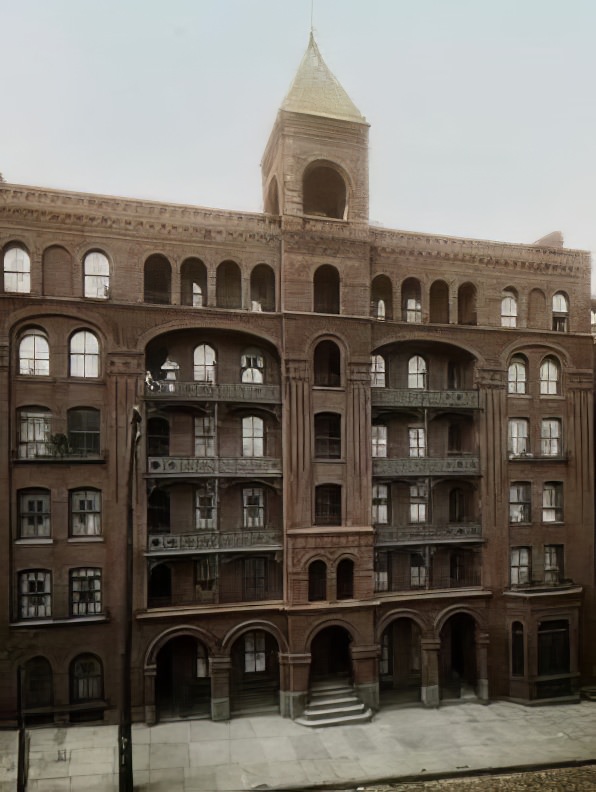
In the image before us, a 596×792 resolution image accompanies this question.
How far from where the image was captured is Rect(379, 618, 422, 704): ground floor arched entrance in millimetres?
29500

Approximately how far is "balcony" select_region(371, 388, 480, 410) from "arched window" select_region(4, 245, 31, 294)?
15.9m

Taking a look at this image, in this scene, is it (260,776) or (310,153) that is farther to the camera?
(310,153)

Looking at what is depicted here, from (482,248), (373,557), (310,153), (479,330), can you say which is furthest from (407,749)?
(310,153)

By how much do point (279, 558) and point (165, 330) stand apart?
36.6 ft

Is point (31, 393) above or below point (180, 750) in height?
above

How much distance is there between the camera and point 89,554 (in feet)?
83.6

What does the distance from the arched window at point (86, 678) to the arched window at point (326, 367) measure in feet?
50.6

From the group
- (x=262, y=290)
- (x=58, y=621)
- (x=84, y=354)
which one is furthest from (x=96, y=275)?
(x=58, y=621)

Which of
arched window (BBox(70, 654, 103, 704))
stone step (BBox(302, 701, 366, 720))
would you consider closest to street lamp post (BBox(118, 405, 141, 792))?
arched window (BBox(70, 654, 103, 704))

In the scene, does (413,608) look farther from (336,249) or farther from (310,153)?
(310,153)

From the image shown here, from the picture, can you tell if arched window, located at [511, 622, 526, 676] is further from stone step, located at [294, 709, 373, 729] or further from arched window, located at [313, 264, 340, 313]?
arched window, located at [313, 264, 340, 313]

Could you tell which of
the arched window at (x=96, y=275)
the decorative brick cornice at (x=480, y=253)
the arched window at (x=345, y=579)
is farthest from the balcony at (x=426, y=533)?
the arched window at (x=96, y=275)

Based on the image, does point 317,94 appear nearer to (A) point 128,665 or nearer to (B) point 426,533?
(B) point 426,533

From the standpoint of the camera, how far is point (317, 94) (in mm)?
29297
